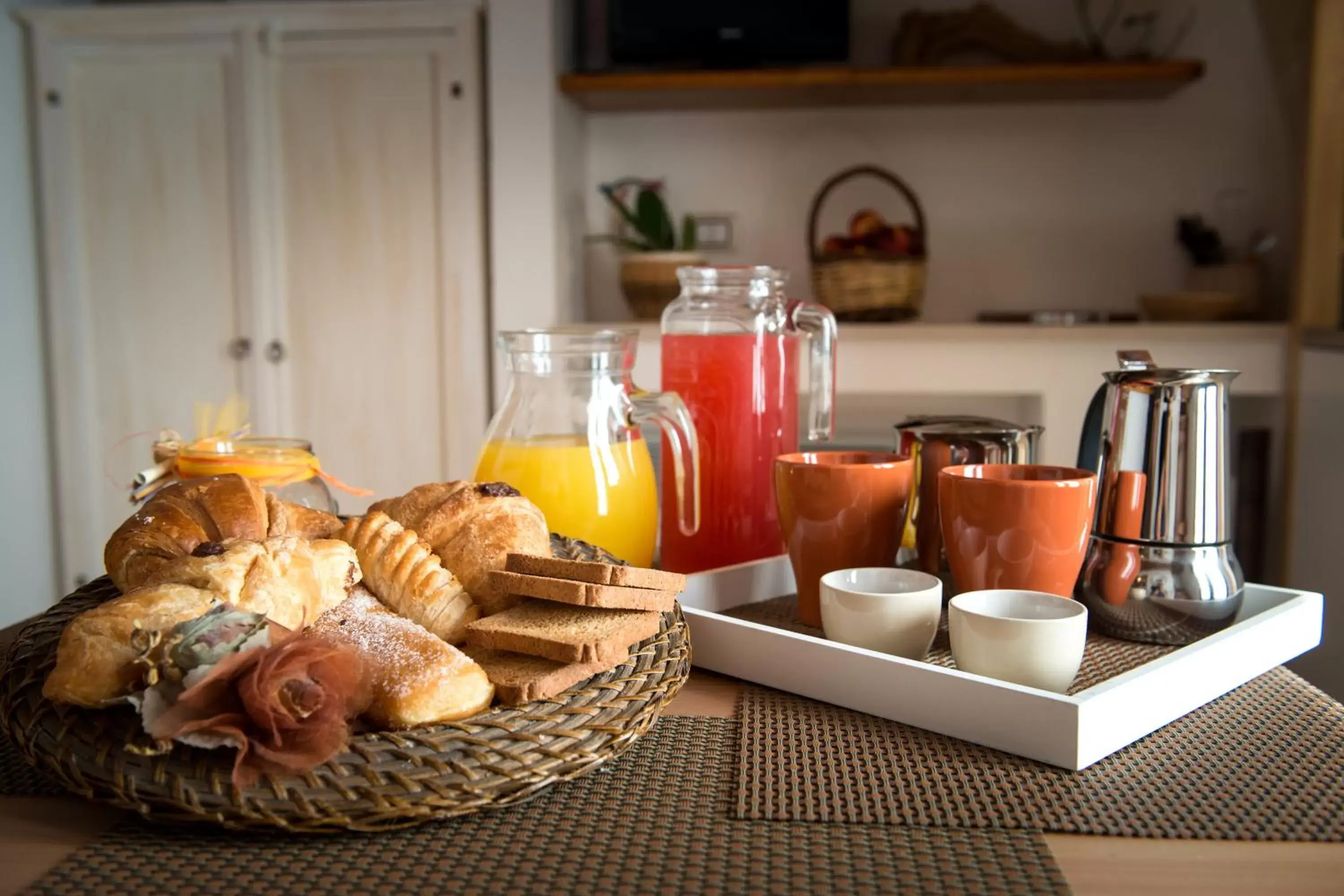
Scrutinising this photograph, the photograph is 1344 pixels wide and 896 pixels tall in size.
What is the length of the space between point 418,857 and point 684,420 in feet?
→ 1.62

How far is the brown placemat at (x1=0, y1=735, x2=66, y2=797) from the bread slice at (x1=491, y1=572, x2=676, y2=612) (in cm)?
27

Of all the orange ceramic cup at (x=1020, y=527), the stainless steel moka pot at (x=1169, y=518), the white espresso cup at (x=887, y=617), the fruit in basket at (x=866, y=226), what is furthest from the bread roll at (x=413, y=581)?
the fruit in basket at (x=866, y=226)

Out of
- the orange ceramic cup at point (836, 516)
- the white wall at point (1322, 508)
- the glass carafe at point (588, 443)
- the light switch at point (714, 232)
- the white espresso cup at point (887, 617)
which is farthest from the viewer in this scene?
the light switch at point (714, 232)

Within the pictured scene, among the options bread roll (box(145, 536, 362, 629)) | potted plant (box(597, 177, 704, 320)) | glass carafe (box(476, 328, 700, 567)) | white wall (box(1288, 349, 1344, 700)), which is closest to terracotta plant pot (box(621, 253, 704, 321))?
potted plant (box(597, 177, 704, 320))

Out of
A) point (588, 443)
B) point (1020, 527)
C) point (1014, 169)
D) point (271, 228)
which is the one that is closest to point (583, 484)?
point (588, 443)

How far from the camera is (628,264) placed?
8.86 ft

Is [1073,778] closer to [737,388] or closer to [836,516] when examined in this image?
[836,516]

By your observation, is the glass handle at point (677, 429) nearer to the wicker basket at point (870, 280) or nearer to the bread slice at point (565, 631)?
the bread slice at point (565, 631)

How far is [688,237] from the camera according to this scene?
275cm

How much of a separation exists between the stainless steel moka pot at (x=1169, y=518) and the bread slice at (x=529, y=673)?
417mm

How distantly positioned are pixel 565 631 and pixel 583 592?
0.09 ft

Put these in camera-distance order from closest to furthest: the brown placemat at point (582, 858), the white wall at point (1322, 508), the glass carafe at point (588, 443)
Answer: the brown placemat at point (582, 858), the glass carafe at point (588, 443), the white wall at point (1322, 508)

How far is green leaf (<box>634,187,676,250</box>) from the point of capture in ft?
9.05

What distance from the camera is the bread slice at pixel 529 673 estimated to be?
585 mm
